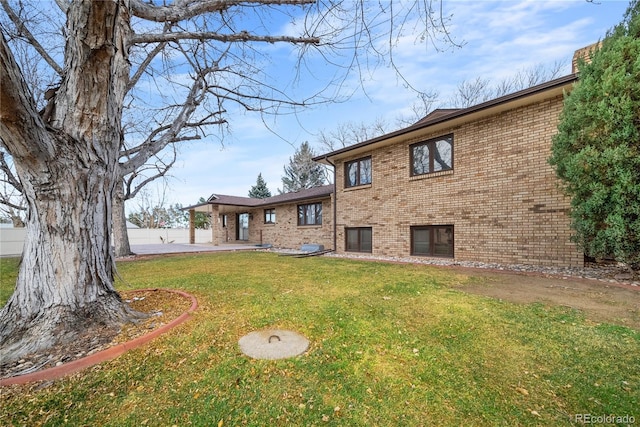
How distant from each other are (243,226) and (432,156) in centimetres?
1510

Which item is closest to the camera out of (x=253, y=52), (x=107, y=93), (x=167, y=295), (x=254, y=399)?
(x=254, y=399)

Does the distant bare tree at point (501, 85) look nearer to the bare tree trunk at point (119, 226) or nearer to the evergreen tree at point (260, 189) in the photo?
the bare tree trunk at point (119, 226)

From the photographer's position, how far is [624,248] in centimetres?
498

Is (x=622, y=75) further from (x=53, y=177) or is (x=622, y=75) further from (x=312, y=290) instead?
(x=53, y=177)

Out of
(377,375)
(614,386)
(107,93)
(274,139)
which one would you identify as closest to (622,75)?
(614,386)

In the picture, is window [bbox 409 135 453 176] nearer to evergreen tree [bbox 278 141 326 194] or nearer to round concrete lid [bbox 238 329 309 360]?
round concrete lid [bbox 238 329 309 360]

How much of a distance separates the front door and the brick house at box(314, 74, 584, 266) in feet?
35.4

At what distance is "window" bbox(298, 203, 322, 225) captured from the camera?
46.9ft

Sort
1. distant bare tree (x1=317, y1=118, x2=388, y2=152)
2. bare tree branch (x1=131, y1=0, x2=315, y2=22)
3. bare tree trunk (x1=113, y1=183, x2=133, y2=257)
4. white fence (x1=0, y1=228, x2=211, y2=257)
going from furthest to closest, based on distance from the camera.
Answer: distant bare tree (x1=317, y1=118, x2=388, y2=152) < white fence (x1=0, y1=228, x2=211, y2=257) < bare tree trunk (x1=113, y1=183, x2=133, y2=257) < bare tree branch (x1=131, y1=0, x2=315, y2=22)

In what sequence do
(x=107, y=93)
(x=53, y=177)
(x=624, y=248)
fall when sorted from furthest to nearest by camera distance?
1. (x=624, y=248)
2. (x=107, y=93)
3. (x=53, y=177)

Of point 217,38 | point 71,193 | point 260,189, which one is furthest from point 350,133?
point 71,193

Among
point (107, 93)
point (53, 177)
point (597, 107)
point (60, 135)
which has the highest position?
point (597, 107)

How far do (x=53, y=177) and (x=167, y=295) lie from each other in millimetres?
2545

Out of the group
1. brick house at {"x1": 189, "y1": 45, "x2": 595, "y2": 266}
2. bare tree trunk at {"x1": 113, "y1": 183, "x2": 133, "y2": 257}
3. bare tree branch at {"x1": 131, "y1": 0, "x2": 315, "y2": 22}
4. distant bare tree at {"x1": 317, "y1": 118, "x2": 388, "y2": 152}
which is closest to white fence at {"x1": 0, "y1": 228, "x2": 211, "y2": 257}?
bare tree trunk at {"x1": 113, "y1": 183, "x2": 133, "y2": 257}
